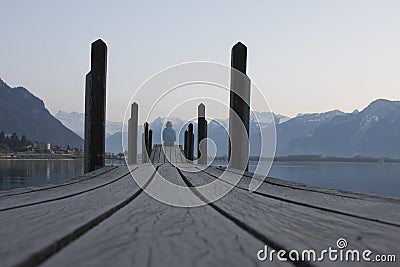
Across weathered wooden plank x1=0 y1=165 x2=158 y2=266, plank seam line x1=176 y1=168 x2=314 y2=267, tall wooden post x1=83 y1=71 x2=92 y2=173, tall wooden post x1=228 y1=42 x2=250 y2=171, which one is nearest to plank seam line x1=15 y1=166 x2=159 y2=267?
weathered wooden plank x1=0 y1=165 x2=158 y2=266

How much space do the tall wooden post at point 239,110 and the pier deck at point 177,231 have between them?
358 cm

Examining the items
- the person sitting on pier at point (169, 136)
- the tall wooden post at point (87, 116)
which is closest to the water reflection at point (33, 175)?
the tall wooden post at point (87, 116)

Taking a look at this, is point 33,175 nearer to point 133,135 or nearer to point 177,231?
point 133,135

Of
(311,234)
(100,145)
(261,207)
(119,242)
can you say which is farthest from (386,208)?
(100,145)

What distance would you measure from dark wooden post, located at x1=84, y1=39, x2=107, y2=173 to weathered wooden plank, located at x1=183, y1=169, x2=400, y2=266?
153 inches

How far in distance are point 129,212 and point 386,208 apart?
110cm

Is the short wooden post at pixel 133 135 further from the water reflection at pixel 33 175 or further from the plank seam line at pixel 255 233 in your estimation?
the plank seam line at pixel 255 233

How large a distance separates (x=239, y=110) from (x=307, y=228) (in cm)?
431

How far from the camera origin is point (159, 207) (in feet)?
6.15

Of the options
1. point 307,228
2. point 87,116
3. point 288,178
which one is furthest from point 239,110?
point 288,178

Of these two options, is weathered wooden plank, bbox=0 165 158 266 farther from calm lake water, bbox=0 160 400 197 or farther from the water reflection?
calm lake water, bbox=0 160 400 197

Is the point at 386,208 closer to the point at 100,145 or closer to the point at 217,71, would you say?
the point at 217,71

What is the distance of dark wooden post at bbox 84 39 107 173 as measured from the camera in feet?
18.6

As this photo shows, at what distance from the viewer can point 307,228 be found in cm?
144
